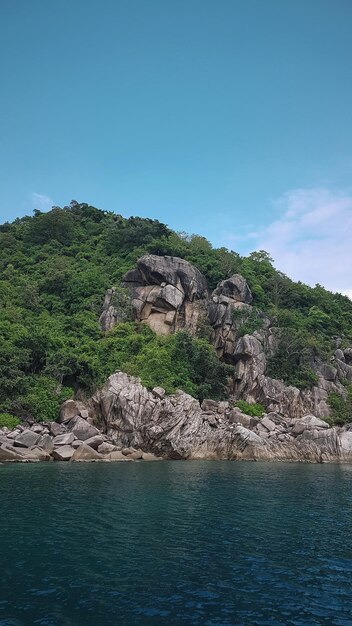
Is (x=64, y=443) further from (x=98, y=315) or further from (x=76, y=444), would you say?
(x=98, y=315)

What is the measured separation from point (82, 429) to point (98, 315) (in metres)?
25.8

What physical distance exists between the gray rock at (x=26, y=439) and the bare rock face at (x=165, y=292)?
1128 inches

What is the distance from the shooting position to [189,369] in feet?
194

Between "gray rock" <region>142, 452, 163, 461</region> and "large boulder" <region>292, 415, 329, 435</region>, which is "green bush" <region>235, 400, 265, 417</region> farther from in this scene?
"gray rock" <region>142, 452, 163, 461</region>

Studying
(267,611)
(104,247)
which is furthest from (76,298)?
(267,611)

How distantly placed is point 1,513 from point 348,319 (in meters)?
75.8

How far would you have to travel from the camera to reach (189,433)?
47.5 metres

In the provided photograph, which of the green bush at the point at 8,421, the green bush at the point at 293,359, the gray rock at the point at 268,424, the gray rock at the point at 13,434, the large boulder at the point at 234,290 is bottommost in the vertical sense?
the gray rock at the point at 13,434

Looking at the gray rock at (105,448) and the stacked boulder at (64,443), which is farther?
the gray rock at (105,448)

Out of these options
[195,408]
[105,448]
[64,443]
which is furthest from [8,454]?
[195,408]

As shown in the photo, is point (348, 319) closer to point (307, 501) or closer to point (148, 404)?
point (148, 404)

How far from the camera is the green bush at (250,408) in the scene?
57231mm

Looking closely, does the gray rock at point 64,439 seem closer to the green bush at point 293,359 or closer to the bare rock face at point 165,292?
the bare rock face at point 165,292

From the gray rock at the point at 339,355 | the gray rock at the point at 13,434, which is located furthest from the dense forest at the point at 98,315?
the gray rock at the point at 13,434
